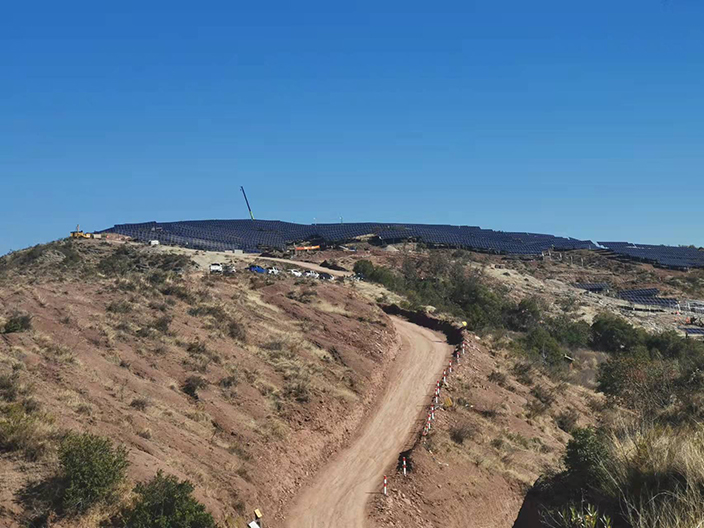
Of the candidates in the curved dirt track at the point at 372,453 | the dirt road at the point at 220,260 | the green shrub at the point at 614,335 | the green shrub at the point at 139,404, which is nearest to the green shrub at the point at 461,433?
the curved dirt track at the point at 372,453

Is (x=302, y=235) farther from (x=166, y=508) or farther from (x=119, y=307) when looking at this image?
(x=166, y=508)

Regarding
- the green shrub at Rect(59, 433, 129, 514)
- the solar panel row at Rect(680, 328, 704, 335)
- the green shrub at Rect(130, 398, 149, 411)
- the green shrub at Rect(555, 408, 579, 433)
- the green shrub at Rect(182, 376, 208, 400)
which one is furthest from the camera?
the solar panel row at Rect(680, 328, 704, 335)

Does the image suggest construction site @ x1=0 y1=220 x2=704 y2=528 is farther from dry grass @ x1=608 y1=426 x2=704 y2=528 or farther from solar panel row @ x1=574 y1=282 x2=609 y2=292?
solar panel row @ x1=574 y1=282 x2=609 y2=292

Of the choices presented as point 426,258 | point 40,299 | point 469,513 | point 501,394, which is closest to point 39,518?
point 469,513

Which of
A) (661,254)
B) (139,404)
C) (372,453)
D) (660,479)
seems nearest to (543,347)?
(372,453)

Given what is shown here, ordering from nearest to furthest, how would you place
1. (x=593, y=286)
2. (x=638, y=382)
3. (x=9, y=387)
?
(x=9, y=387), (x=638, y=382), (x=593, y=286)

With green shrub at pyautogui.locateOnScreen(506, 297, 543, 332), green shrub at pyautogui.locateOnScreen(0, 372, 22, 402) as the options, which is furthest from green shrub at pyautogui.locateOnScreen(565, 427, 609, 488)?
green shrub at pyautogui.locateOnScreen(506, 297, 543, 332)
